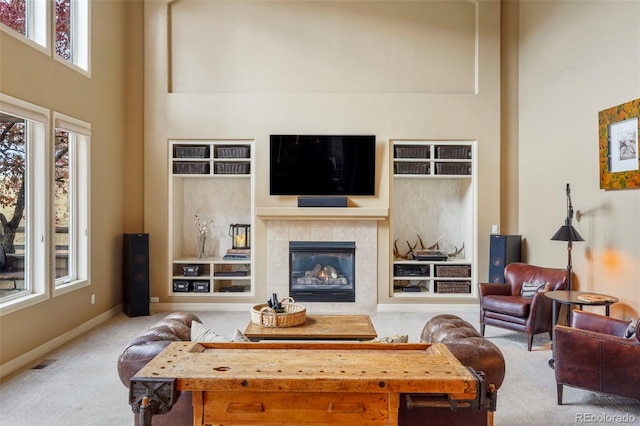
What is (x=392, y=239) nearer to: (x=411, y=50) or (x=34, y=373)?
(x=411, y=50)

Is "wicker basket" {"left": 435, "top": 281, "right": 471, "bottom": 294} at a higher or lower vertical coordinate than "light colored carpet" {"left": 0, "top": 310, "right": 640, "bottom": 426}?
higher

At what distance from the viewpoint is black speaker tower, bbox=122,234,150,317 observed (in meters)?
5.57

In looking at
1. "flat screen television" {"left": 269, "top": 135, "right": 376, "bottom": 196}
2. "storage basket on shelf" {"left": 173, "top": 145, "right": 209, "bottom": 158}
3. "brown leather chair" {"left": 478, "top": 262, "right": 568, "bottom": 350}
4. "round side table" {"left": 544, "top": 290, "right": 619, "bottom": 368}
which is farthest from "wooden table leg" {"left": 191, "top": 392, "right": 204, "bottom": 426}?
"storage basket on shelf" {"left": 173, "top": 145, "right": 209, "bottom": 158}

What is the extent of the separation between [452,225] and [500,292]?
5.68 ft

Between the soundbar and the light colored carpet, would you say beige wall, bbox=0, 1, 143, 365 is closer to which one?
the light colored carpet

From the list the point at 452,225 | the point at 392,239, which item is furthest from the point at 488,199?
the point at 392,239

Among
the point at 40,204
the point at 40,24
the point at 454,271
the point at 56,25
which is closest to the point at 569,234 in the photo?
the point at 454,271

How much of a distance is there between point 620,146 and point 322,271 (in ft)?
12.4

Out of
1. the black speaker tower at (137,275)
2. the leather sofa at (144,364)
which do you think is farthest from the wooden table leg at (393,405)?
the black speaker tower at (137,275)

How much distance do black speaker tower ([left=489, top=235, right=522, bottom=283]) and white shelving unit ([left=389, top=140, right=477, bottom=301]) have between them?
0.30 m

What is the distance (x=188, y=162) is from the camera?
19.6 ft

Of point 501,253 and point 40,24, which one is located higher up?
point 40,24

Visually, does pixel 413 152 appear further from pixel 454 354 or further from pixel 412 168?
pixel 454 354

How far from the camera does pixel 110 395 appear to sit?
323 cm
